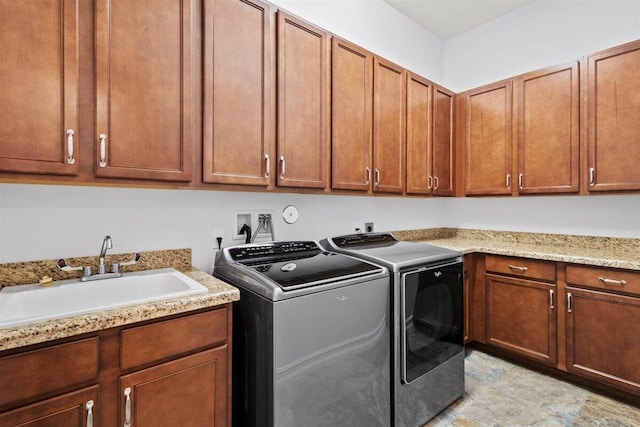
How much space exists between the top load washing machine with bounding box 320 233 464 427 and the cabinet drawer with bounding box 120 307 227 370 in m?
0.94

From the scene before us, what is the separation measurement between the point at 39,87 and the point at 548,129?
315 centimetres

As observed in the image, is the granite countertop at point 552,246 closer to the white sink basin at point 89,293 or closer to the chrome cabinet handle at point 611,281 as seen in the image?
the chrome cabinet handle at point 611,281

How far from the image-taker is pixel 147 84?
1378 mm

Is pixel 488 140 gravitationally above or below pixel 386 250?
above

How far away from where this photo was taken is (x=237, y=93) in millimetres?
1632

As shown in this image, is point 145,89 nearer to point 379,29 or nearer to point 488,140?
point 379,29

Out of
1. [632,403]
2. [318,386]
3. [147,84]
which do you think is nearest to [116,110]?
[147,84]

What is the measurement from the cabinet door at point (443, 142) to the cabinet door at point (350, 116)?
0.89m

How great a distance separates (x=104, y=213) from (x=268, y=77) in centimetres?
108

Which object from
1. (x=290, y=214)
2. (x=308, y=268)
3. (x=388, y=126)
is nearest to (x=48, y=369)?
(x=308, y=268)

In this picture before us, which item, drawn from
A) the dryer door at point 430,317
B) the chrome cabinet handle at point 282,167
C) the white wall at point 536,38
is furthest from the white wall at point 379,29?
the dryer door at point 430,317

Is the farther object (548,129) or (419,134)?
(419,134)

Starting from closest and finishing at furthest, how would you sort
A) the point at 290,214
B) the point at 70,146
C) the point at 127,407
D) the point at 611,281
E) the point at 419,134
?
the point at 127,407, the point at 70,146, the point at 611,281, the point at 290,214, the point at 419,134

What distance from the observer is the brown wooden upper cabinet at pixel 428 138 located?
260 centimetres
